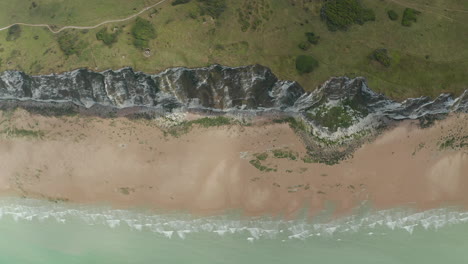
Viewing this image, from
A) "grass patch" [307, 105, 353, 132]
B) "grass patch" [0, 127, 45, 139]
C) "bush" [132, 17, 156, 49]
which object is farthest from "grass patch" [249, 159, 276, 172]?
"grass patch" [0, 127, 45, 139]

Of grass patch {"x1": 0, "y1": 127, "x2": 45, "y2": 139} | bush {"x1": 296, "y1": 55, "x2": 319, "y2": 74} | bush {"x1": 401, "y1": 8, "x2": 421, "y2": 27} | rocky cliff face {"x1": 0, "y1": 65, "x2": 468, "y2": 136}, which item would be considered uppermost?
bush {"x1": 401, "y1": 8, "x2": 421, "y2": 27}

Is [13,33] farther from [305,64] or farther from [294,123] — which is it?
[294,123]

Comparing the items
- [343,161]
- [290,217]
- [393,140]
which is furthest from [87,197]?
[393,140]

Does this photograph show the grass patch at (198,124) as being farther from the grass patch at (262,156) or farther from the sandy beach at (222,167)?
the grass patch at (262,156)

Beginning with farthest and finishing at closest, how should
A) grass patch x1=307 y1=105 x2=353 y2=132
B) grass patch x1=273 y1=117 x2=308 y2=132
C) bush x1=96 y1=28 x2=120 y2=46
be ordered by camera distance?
grass patch x1=273 y1=117 x2=308 y2=132 < grass patch x1=307 y1=105 x2=353 y2=132 < bush x1=96 y1=28 x2=120 y2=46

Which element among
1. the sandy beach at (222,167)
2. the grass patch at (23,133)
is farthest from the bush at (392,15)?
the grass patch at (23,133)

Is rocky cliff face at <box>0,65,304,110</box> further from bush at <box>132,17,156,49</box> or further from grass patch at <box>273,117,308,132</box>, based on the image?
bush at <box>132,17,156,49</box>
